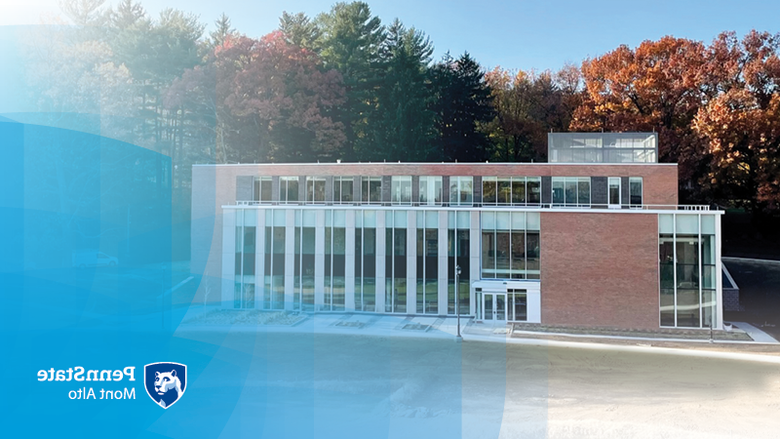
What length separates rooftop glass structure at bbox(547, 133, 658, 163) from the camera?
35094 millimetres

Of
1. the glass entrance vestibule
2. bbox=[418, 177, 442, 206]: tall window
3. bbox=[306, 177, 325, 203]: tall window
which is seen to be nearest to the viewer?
the glass entrance vestibule

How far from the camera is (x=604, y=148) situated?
35281 mm

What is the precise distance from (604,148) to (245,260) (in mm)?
22970

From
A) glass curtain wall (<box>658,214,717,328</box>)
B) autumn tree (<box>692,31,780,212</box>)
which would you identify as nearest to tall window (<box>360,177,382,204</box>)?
glass curtain wall (<box>658,214,717,328</box>)

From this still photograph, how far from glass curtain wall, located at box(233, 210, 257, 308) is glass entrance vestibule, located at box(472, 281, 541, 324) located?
45.4ft

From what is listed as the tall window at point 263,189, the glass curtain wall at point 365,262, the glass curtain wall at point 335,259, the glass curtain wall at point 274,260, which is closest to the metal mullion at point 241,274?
the glass curtain wall at point 274,260

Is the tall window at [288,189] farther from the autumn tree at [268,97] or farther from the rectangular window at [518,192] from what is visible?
the rectangular window at [518,192]

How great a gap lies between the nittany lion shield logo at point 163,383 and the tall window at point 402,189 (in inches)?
788

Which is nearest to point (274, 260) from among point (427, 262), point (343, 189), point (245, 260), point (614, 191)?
point (245, 260)

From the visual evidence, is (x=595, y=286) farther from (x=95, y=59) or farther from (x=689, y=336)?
(x=95, y=59)

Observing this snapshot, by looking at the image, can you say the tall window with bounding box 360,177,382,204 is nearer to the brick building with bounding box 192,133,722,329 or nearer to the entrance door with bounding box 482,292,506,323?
the brick building with bounding box 192,133,722,329

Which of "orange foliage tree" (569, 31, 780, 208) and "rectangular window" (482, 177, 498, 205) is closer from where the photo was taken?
"rectangular window" (482, 177, 498, 205)

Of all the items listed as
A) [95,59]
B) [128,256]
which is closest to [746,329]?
[128,256]

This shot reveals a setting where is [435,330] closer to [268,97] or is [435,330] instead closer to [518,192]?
[518,192]
